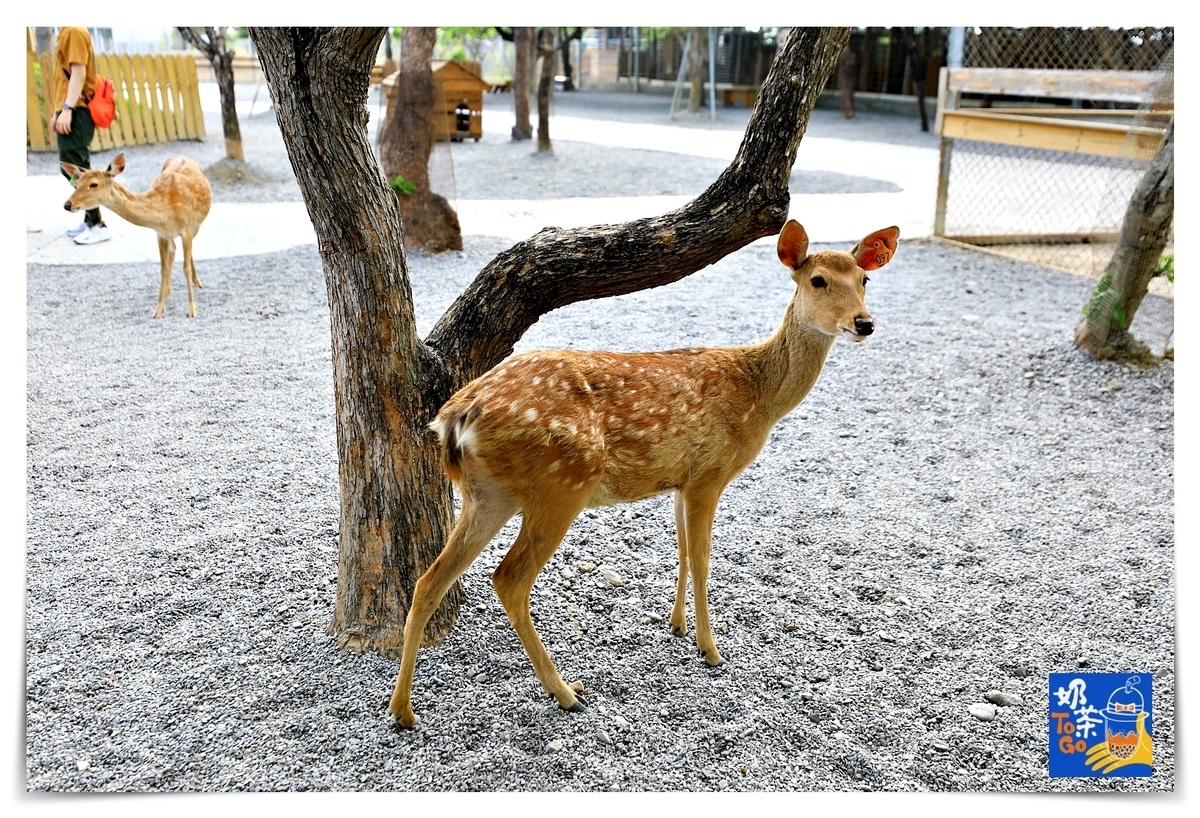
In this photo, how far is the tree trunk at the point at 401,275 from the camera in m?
2.34

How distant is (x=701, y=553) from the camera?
8.33 ft

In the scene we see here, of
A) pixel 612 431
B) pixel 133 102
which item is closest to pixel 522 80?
pixel 133 102

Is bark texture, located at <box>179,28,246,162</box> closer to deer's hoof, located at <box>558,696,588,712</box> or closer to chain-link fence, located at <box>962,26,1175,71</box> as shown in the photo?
chain-link fence, located at <box>962,26,1175,71</box>

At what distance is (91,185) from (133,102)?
542 cm

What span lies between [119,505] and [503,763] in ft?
6.37

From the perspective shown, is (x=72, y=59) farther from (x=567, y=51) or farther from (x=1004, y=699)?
(x=567, y=51)

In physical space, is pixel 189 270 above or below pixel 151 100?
below

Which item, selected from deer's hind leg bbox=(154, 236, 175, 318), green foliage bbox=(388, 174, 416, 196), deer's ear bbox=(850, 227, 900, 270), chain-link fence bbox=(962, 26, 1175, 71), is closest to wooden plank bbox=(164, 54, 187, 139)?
green foliage bbox=(388, 174, 416, 196)

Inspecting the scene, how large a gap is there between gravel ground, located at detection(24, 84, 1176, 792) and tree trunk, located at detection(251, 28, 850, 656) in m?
0.30

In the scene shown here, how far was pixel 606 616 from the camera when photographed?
2.87 metres

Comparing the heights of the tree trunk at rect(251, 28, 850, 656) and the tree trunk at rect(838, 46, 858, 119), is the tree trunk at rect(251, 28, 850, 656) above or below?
below

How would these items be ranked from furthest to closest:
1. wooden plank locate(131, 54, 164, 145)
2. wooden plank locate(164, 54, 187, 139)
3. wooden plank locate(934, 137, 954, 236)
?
wooden plank locate(164, 54, 187, 139), wooden plank locate(131, 54, 164, 145), wooden plank locate(934, 137, 954, 236)

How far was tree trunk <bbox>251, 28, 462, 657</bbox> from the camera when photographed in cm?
230

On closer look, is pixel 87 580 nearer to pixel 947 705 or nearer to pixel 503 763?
pixel 503 763
